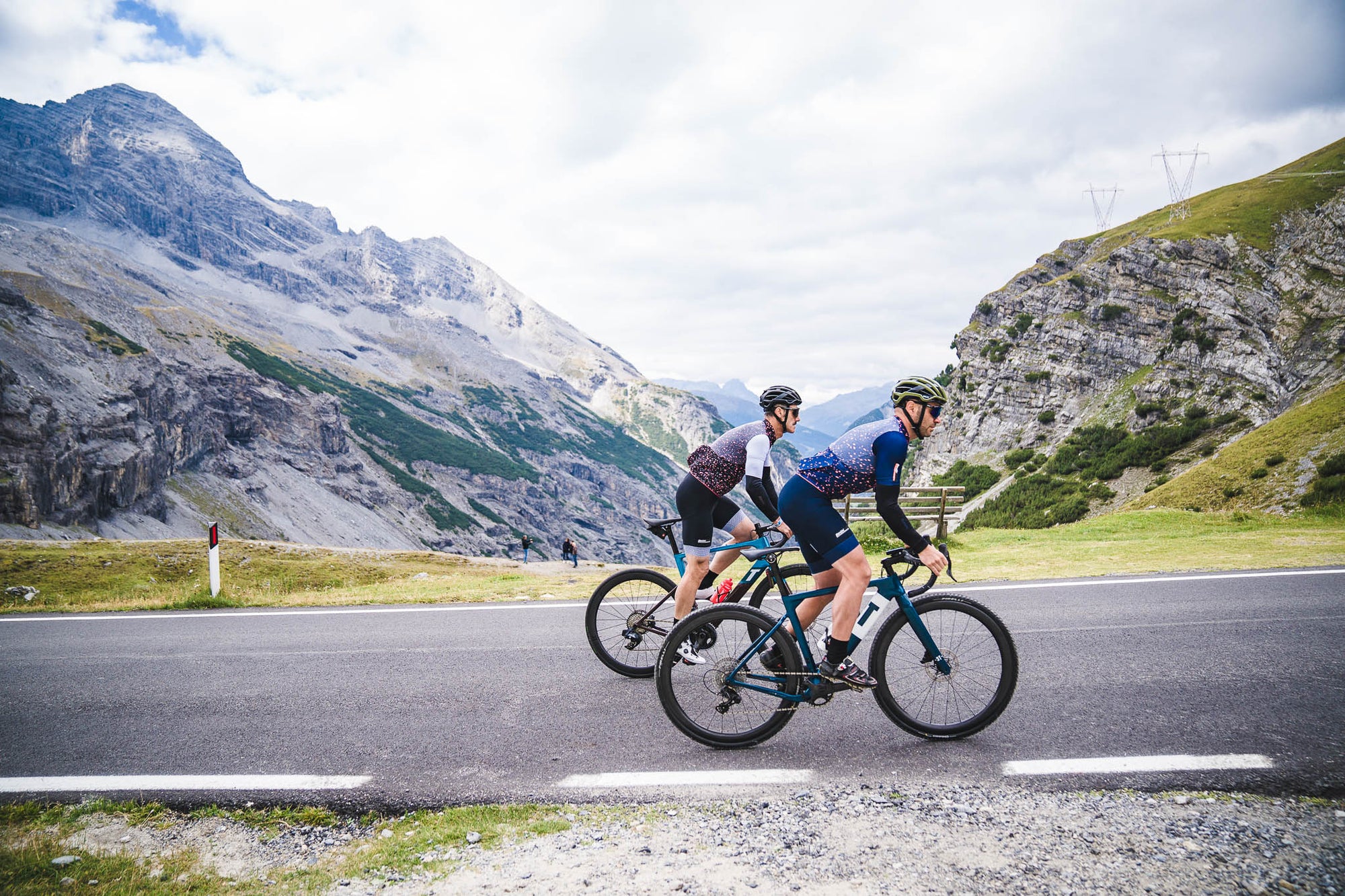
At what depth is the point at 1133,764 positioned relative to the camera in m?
4.28

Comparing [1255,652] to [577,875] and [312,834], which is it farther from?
[312,834]

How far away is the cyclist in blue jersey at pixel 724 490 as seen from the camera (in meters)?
6.05

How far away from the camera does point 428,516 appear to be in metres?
153

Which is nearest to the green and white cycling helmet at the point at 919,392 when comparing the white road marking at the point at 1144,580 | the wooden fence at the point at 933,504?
the white road marking at the point at 1144,580

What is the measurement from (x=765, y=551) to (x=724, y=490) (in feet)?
3.06

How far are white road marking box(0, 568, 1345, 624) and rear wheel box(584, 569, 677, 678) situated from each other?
Answer: 3.20 meters

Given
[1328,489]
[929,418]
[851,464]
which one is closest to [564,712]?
[851,464]

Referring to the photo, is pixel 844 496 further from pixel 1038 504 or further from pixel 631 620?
pixel 1038 504

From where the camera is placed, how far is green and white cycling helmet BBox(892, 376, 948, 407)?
5.05m

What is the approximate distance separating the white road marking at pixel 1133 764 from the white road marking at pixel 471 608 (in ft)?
18.4

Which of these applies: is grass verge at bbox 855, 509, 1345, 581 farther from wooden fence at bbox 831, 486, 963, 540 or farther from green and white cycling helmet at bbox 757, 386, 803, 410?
green and white cycling helmet at bbox 757, 386, 803, 410

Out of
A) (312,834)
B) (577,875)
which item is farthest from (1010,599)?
(312,834)

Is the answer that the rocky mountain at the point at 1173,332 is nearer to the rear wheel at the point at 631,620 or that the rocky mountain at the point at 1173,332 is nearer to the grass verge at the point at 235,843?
the rear wheel at the point at 631,620

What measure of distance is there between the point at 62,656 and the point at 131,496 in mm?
107636
